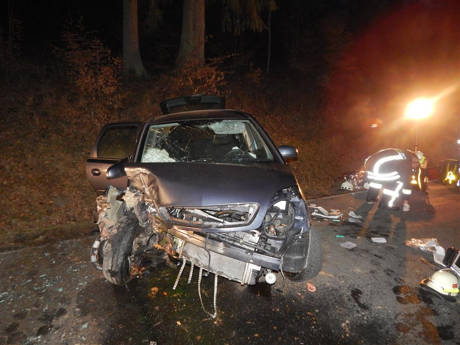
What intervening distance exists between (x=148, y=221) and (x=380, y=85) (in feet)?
61.5

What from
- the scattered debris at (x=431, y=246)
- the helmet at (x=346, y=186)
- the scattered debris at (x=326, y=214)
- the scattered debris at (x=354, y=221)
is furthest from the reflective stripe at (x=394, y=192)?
the helmet at (x=346, y=186)

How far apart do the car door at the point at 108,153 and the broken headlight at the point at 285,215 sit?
7.24 ft

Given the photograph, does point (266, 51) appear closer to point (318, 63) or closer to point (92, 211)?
point (318, 63)

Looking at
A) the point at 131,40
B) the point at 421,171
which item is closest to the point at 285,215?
the point at 421,171

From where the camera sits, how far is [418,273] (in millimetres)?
3383

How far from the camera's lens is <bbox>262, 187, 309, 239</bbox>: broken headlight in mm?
2547

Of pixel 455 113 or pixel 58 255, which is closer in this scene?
pixel 58 255

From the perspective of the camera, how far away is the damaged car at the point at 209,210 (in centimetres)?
241

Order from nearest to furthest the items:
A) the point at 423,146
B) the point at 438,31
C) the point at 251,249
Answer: the point at 251,249, the point at 423,146, the point at 438,31

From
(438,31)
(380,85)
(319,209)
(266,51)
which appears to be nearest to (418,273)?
(319,209)

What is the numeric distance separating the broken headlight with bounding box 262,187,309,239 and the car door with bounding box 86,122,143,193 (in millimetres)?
2208

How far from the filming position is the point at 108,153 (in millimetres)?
4742

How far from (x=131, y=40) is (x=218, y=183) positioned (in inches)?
328

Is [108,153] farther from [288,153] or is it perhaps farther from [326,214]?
[326,214]
